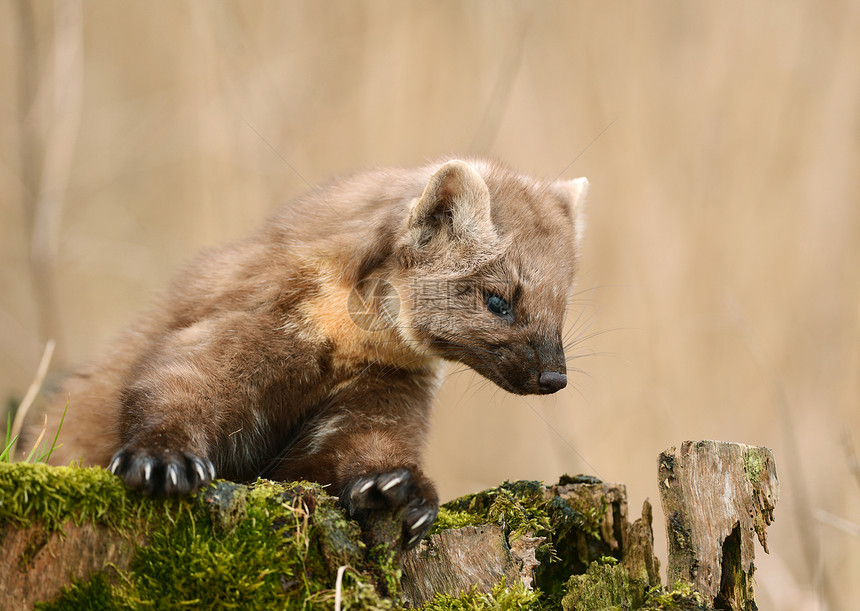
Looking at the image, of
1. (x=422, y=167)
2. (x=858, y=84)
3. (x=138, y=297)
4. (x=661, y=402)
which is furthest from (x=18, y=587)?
(x=858, y=84)

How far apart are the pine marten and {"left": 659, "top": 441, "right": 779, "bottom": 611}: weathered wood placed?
67 centimetres

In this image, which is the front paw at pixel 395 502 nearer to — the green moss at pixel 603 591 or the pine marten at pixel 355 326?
the pine marten at pixel 355 326

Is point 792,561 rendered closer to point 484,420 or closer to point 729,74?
point 484,420

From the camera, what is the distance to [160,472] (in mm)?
2316

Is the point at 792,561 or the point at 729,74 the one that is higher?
the point at 729,74

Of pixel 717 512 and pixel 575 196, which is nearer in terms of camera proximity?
pixel 717 512

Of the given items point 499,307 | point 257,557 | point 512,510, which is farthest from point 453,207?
point 257,557

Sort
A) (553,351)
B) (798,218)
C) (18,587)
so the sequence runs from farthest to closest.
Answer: (798,218) → (553,351) → (18,587)

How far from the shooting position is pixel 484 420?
6.55 metres

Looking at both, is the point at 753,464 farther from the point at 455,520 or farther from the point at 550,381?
the point at 455,520

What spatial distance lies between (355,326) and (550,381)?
827 millimetres

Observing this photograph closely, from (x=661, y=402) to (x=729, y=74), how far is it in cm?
257

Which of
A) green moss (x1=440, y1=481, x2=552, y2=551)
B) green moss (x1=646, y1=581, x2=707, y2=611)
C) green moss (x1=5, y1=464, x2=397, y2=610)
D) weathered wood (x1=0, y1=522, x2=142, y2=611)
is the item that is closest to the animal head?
green moss (x1=440, y1=481, x2=552, y2=551)

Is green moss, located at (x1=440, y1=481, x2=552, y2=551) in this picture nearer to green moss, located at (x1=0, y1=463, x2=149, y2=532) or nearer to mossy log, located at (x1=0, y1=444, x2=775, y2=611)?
mossy log, located at (x1=0, y1=444, x2=775, y2=611)
